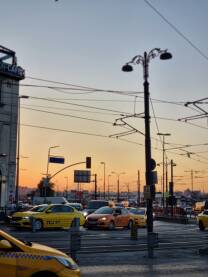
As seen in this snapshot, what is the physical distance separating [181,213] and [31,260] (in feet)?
170

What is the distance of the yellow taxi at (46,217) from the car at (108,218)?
165cm

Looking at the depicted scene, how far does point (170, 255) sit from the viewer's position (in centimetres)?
1752

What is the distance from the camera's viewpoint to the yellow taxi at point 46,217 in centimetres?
2927

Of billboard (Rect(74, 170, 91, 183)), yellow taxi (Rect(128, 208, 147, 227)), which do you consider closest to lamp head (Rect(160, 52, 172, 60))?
yellow taxi (Rect(128, 208, 147, 227))

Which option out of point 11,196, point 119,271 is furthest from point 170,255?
point 11,196

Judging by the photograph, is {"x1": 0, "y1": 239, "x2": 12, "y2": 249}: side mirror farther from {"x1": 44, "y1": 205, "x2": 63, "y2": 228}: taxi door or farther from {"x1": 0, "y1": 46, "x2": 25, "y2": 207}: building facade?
{"x1": 0, "y1": 46, "x2": 25, "y2": 207}: building facade

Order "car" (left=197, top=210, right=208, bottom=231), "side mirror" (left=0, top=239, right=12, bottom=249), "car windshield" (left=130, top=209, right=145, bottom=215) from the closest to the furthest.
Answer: "side mirror" (left=0, top=239, right=12, bottom=249)
"car" (left=197, top=210, right=208, bottom=231)
"car windshield" (left=130, top=209, right=145, bottom=215)

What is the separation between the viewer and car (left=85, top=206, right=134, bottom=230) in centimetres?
3241

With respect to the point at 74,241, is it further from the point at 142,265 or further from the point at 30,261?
the point at 30,261

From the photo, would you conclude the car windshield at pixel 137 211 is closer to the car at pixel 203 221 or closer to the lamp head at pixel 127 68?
the car at pixel 203 221

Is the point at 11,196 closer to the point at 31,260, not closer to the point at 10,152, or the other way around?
the point at 10,152

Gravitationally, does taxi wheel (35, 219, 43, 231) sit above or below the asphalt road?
above

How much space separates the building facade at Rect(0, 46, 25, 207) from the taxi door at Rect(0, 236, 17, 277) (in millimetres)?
36241

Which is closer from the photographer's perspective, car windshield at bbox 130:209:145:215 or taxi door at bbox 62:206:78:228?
taxi door at bbox 62:206:78:228
